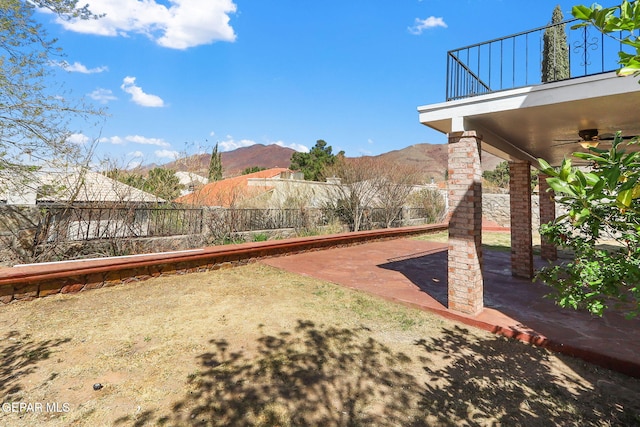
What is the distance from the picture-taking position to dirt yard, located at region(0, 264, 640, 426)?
242 cm

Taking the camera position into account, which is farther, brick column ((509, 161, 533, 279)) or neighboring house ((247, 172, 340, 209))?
neighboring house ((247, 172, 340, 209))

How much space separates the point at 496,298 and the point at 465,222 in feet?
6.18

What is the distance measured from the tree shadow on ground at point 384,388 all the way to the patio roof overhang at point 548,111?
3011mm

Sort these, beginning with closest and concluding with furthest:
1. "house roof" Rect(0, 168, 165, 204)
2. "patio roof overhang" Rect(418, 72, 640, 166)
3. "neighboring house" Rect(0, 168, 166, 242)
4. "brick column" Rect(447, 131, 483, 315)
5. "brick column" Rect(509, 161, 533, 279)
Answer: "patio roof overhang" Rect(418, 72, 640, 166) → "brick column" Rect(447, 131, 483, 315) → "neighboring house" Rect(0, 168, 166, 242) → "house roof" Rect(0, 168, 165, 204) → "brick column" Rect(509, 161, 533, 279)

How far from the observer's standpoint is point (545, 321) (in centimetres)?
421

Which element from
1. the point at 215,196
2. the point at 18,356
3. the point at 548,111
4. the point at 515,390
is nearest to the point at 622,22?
the point at 515,390

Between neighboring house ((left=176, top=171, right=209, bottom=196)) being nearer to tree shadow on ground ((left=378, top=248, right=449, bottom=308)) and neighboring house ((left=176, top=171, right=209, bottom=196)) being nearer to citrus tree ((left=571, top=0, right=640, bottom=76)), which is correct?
tree shadow on ground ((left=378, top=248, right=449, bottom=308))

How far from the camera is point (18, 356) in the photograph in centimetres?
320

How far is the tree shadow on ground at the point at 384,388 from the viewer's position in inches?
94.1

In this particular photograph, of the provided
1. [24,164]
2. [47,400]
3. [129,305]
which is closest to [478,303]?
[47,400]

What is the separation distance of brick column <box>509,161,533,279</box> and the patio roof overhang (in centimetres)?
115

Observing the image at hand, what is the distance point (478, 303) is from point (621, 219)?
312 centimetres

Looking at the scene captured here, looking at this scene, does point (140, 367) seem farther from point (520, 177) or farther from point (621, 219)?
point (520, 177)

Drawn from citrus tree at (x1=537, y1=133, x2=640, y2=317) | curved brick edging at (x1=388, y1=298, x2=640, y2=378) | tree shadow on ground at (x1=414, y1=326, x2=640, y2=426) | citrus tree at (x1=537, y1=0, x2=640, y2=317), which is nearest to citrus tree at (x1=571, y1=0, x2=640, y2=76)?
citrus tree at (x1=537, y1=0, x2=640, y2=317)
